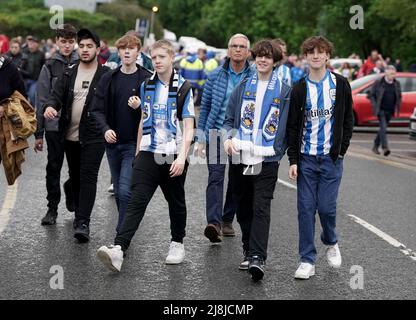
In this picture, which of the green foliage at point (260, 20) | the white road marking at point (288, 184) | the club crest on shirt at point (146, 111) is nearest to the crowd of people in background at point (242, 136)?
the club crest on shirt at point (146, 111)

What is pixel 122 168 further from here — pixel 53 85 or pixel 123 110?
pixel 53 85

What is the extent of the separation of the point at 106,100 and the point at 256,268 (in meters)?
2.12

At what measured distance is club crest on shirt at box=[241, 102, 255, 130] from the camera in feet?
24.5

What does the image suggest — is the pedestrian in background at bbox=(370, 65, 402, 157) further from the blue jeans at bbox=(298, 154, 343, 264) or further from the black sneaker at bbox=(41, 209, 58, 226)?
the blue jeans at bbox=(298, 154, 343, 264)

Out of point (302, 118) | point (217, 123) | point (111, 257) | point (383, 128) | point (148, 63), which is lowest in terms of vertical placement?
point (383, 128)

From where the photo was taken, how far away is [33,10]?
6819 cm

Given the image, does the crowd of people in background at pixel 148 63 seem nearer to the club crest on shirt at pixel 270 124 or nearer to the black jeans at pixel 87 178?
the black jeans at pixel 87 178

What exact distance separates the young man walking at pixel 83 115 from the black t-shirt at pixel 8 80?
0.35 metres

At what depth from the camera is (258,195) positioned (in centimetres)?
747

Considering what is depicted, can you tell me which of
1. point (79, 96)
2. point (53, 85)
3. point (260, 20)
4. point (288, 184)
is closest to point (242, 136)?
point (79, 96)

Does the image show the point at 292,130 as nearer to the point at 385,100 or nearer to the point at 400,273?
the point at 400,273
